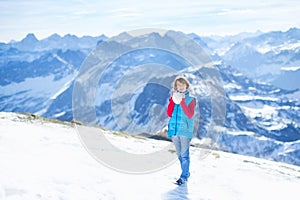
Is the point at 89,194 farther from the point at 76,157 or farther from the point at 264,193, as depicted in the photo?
the point at 264,193

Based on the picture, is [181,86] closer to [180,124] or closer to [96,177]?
[180,124]

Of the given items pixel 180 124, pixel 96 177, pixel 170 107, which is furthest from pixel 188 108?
pixel 96 177

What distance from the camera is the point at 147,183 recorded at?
40.7 feet

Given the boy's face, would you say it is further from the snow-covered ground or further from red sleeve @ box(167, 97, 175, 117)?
the snow-covered ground

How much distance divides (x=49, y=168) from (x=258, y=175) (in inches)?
347

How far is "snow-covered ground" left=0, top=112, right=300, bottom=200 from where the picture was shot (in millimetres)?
10234

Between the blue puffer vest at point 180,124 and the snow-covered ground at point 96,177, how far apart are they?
1.77m

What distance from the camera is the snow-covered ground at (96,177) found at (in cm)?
1023

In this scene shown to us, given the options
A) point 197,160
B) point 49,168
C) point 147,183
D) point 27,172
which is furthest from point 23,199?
point 197,160

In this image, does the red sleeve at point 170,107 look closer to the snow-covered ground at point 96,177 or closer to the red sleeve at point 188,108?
the red sleeve at point 188,108

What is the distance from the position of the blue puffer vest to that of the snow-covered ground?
1774mm

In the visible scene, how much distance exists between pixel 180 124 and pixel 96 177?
3064 millimetres

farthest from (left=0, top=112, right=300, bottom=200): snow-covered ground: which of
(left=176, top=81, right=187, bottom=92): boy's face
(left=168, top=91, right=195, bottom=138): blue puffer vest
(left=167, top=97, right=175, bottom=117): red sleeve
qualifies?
(left=176, top=81, right=187, bottom=92): boy's face

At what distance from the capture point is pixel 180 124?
Result: 12.2 m
